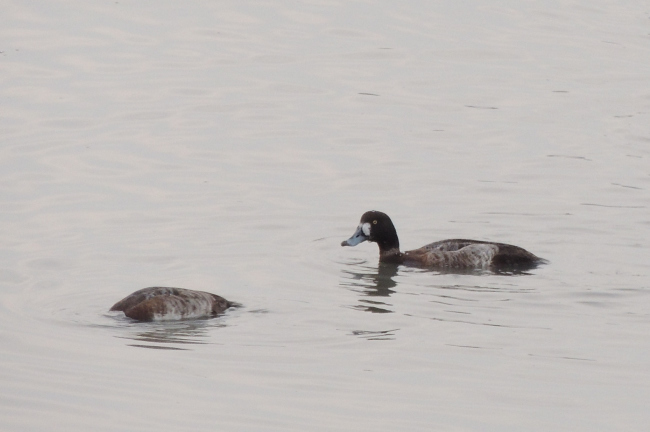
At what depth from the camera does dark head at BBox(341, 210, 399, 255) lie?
17672 millimetres

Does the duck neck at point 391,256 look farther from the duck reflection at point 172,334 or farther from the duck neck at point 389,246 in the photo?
the duck reflection at point 172,334

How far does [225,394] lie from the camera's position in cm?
1109

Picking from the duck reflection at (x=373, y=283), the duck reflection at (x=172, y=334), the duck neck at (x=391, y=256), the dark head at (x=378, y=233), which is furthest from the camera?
the dark head at (x=378, y=233)

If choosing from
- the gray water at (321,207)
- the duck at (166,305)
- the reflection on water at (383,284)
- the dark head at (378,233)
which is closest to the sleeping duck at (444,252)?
the dark head at (378,233)

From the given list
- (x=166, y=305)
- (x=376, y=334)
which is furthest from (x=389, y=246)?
(x=166, y=305)

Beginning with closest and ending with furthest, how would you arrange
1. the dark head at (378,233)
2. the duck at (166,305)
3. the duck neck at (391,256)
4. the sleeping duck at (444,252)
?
the duck at (166,305)
the sleeping duck at (444,252)
the duck neck at (391,256)
the dark head at (378,233)

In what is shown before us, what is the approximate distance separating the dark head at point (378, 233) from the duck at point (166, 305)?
407cm

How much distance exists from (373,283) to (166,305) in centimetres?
344

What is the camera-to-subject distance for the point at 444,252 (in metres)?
17.0

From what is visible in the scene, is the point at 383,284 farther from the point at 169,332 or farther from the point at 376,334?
the point at 169,332

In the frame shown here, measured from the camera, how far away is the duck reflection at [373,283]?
1466cm

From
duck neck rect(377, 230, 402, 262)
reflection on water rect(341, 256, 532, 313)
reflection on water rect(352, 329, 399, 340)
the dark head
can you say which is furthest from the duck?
duck neck rect(377, 230, 402, 262)

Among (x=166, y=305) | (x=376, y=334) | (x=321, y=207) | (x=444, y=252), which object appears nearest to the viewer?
(x=376, y=334)

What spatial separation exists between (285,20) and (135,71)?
6072mm
